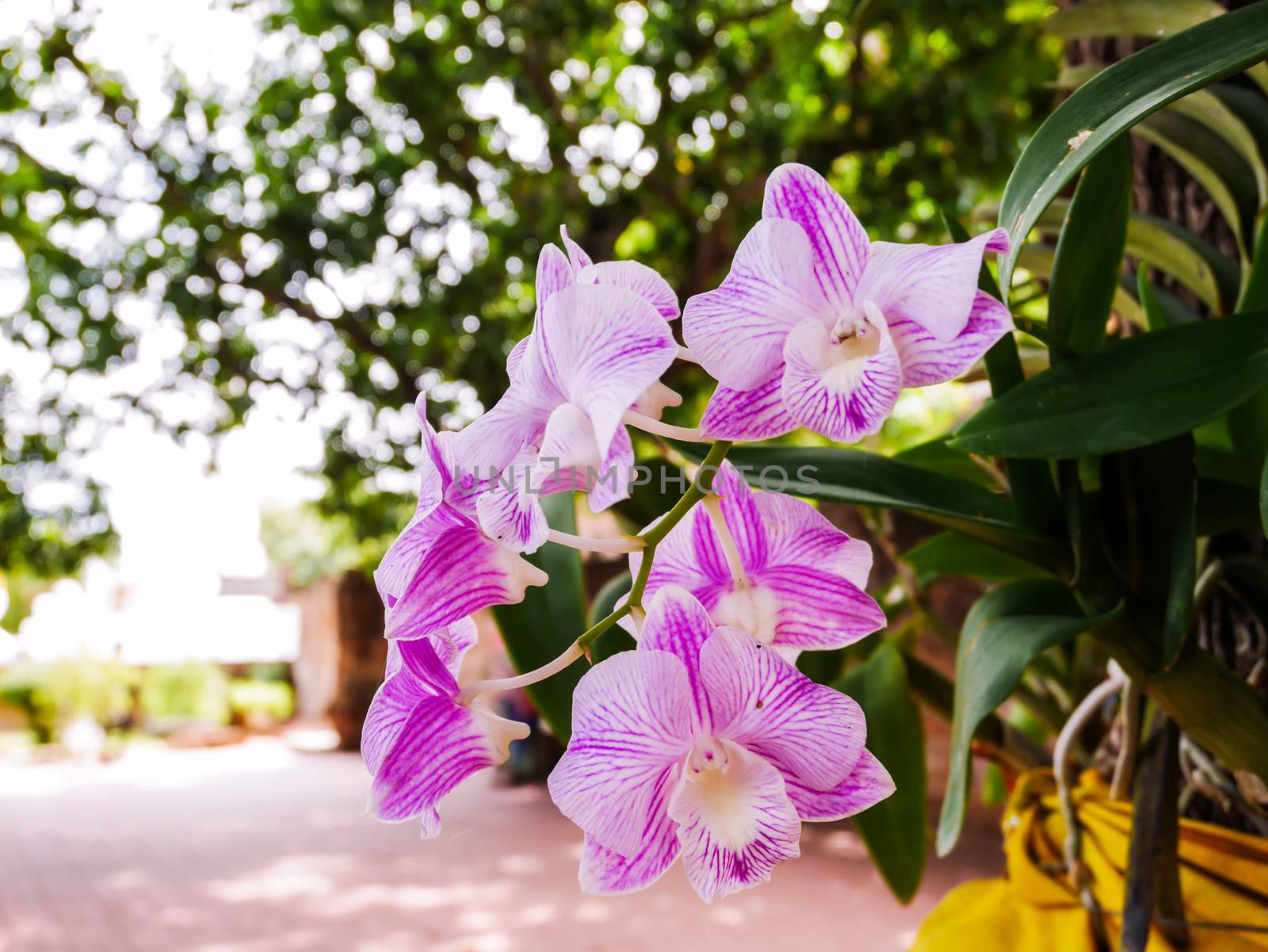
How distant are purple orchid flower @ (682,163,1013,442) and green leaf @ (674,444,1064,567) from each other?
0.06 m

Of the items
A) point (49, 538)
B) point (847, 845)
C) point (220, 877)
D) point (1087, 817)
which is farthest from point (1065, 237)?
point (220, 877)

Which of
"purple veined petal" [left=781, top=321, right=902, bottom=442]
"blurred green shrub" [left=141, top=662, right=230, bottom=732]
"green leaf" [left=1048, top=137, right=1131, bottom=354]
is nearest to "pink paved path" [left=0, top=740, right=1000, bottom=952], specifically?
"green leaf" [left=1048, top=137, right=1131, bottom=354]

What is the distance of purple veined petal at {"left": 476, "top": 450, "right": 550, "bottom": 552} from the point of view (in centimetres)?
15

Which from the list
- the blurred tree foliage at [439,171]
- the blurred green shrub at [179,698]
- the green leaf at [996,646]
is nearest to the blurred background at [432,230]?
the blurred tree foliage at [439,171]

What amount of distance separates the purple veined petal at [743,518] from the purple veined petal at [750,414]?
1 centimetres

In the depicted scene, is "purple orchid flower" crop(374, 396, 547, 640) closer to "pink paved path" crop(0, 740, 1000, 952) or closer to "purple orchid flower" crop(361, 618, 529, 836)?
"purple orchid flower" crop(361, 618, 529, 836)

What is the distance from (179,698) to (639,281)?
7.52 metres

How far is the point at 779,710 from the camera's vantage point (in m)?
0.15

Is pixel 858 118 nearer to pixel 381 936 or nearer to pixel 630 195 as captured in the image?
pixel 630 195

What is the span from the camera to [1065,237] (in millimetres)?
262

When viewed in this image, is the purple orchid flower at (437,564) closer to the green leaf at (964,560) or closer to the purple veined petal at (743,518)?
the purple veined petal at (743,518)

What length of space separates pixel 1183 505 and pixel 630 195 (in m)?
1.68

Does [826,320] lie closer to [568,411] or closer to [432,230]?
[568,411]

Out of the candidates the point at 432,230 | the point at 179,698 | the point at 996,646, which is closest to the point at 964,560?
the point at 996,646
